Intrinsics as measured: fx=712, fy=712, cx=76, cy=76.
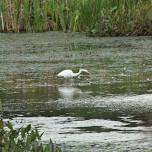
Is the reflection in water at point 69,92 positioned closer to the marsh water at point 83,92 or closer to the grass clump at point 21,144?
the marsh water at point 83,92

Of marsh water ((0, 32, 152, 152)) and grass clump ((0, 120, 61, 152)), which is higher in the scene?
grass clump ((0, 120, 61, 152))

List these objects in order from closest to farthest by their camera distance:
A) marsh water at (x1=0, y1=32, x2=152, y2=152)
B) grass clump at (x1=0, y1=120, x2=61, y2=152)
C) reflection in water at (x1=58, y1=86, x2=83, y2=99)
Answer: grass clump at (x1=0, y1=120, x2=61, y2=152)
marsh water at (x1=0, y1=32, x2=152, y2=152)
reflection in water at (x1=58, y1=86, x2=83, y2=99)

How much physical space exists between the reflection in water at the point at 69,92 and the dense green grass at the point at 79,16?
7326 millimetres

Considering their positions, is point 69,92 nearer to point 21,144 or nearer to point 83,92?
point 83,92

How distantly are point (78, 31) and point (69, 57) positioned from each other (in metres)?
5.03

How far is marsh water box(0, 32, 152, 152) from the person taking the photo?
6234 mm

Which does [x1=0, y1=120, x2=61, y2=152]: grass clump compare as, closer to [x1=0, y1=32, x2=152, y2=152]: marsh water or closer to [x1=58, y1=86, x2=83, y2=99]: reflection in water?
[x1=0, y1=32, x2=152, y2=152]: marsh water

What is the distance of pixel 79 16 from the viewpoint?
17469mm

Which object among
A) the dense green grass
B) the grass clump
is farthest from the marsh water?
the dense green grass

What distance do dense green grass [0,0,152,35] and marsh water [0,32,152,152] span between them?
1.03 metres

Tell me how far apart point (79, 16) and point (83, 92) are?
8.75m

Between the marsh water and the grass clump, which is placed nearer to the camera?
the grass clump

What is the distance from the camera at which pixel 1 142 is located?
4297mm

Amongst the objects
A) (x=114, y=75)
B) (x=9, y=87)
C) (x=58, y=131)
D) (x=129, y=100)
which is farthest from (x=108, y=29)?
(x=58, y=131)
